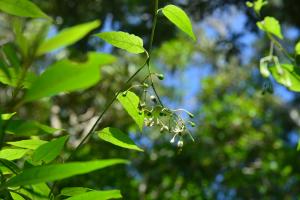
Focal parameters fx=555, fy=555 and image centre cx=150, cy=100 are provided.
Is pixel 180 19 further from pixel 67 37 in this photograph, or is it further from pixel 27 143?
pixel 67 37

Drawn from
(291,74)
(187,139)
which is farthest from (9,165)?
(187,139)

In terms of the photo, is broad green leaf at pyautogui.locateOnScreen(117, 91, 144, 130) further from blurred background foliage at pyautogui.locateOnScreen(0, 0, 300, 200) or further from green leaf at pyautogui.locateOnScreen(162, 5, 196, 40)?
blurred background foliage at pyautogui.locateOnScreen(0, 0, 300, 200)

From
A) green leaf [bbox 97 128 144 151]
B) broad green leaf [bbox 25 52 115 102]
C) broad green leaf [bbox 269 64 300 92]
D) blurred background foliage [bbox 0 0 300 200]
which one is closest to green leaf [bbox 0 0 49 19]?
broad green leaf [bbox 25 52 115 102]

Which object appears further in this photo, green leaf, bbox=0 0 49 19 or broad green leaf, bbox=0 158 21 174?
broad green leaf, bbox=0 158 21 174

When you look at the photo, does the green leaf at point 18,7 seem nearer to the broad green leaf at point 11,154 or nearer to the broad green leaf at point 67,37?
the broad green leaf at point 67,37

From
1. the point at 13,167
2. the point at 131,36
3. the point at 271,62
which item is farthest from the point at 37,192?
the point at 271,62

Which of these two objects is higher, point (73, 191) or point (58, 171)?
point (58, 171)

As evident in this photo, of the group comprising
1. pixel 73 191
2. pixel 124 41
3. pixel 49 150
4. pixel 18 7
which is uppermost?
pixel 18 7
